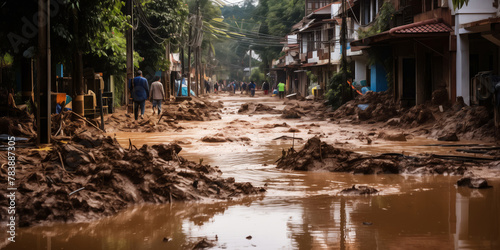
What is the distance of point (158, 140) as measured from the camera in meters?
15.8

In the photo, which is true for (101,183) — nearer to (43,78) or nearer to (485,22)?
(43,78)

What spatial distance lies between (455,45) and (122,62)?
1427cm

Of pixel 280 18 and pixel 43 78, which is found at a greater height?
pixel 280 18

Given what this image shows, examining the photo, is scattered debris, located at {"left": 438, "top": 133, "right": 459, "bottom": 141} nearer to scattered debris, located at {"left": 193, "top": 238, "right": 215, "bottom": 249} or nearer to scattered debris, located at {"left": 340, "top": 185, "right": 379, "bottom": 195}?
scattered debris, located at {"left": 340, "top": 185, "right": 379, "bottom": 195}

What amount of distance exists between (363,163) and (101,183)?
178 inches

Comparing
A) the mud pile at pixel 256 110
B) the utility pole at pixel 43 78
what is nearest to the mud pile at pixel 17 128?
the utility pole at pixel 43 78

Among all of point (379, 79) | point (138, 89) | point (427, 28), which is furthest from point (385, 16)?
point (138, 89)

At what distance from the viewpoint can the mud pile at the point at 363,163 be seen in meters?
9.93

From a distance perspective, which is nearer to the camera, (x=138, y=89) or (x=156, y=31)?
(x=138, y=89)

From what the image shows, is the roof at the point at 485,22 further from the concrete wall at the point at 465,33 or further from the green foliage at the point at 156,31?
the green foliage at the point at 156,31

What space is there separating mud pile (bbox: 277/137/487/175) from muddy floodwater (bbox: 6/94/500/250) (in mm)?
332

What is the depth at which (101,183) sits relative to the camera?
24.8ft

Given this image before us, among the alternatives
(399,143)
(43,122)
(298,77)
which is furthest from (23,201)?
(298,77)

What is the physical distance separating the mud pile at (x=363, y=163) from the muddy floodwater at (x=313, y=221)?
1.09 ft
